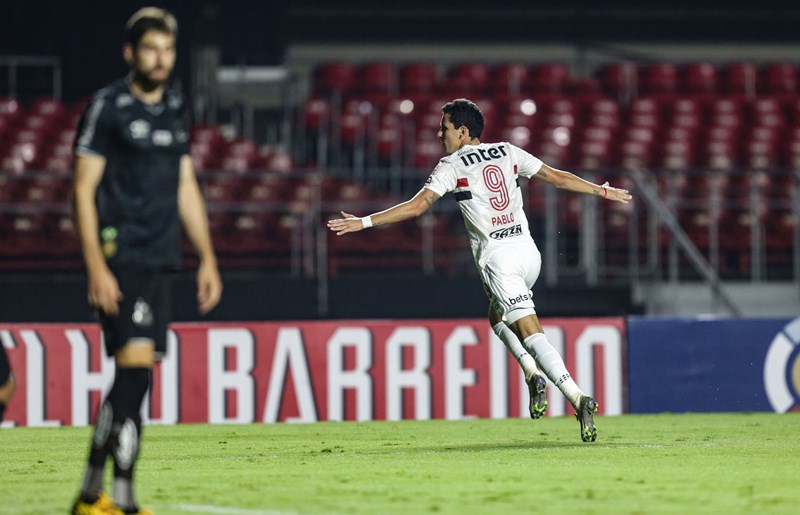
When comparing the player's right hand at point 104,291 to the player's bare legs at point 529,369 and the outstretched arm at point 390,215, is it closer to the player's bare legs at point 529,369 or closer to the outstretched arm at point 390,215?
the outstretched arm at point 390,215

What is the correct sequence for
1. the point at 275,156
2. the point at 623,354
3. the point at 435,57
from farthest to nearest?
1. the point at 435,57
2. the point at 275,156
3. the point at 623,354

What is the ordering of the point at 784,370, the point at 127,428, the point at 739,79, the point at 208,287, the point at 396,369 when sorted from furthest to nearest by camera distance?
the point at 739,79 < the point at 784,370 < the point at 396,369 < the point at 208,287 < the point at 127,428

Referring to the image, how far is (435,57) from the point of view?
26453 millimetres

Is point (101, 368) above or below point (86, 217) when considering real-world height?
below

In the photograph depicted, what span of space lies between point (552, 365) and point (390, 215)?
132 cm

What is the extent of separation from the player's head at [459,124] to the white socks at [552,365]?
1.26 metres

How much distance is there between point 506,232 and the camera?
934cm

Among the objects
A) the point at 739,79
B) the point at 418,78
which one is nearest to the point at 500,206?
the point at 418,78

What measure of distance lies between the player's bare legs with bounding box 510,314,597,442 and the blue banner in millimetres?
4290

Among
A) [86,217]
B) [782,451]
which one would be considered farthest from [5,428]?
[86,217]

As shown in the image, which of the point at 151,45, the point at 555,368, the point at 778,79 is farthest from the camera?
the point at 778,79

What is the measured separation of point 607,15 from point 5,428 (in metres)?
17.0

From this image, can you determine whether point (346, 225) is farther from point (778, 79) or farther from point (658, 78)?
point (778, 79)

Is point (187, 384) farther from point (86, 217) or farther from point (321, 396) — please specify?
point (86, 217)
